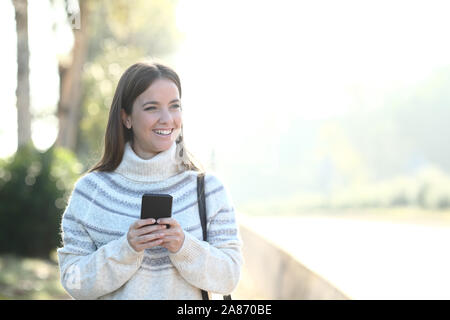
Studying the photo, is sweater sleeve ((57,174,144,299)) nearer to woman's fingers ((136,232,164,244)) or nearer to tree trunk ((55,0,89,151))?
woman's fingers ((136,232,164,244))

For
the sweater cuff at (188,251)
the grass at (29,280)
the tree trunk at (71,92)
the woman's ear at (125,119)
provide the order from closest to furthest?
the sweater cuff at (188,251)
the woman's ear at (125,119)
the grass at (29,280)
the tree trunk at (71,92)

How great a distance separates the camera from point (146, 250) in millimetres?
3588

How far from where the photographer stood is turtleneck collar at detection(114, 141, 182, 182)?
3697 mm

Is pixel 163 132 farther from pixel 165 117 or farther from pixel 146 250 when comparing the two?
pixel 146 250

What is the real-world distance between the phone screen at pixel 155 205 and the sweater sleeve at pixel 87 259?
0.20m

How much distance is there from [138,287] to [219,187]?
644 mm

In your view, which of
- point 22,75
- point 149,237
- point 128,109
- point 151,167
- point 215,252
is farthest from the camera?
point 22,75

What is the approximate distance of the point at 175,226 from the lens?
11.1 feet

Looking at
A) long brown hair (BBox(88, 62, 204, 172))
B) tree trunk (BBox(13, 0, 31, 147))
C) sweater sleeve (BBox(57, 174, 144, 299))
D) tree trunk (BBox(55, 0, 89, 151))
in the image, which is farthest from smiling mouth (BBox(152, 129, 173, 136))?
tree trunk (BBox(55, 0, 89, 151))

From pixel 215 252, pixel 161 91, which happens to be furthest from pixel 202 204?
pixel 161 91

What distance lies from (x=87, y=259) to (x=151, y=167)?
21.9 inches

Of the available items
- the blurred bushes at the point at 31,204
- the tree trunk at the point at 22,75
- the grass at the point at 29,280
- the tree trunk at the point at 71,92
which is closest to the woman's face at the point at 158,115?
the grass at the point at 29,280

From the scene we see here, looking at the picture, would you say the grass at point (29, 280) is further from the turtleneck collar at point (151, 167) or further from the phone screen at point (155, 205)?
the phone screen at point (155, 205)

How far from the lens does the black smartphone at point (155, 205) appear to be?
3.29m
